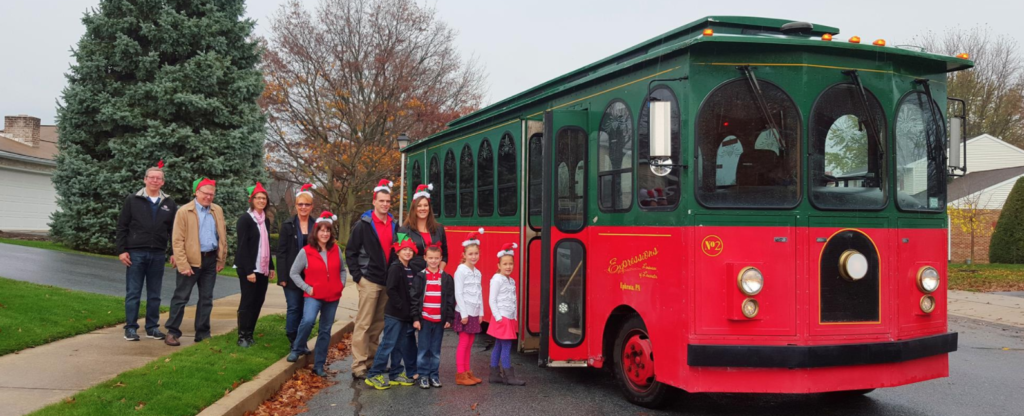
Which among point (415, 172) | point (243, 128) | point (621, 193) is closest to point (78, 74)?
point (243, 128)

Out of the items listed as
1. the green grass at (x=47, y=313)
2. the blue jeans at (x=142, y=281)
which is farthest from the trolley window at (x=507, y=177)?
the green grass at (x=47, y=313)

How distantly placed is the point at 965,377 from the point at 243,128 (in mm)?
16341

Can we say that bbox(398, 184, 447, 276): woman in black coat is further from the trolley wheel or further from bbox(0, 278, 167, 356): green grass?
bbox(0, 278, 167, 356): green grass

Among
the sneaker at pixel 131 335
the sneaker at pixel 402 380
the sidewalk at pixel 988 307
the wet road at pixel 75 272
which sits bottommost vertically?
the sidewalk at pixel 988 307

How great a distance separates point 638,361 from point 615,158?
171 centimetres

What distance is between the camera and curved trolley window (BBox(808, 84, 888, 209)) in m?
5.74

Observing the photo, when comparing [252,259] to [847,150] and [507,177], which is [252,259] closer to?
[507,177]

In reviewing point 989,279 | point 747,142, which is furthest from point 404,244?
point 989,279

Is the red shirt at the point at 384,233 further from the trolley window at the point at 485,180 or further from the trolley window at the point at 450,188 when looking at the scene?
the trolley window at the point at 450,188

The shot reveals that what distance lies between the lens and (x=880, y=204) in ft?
19.2

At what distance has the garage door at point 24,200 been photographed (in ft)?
86.0

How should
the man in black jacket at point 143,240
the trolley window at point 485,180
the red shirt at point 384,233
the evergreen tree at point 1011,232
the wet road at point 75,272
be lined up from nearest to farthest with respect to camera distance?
the red shirt at point 384,233 → the man in black jacket at point 143,240 → the trolley window at point 485,180 → the wet road at point 75,272 → the evergreen tree at point 1011,232

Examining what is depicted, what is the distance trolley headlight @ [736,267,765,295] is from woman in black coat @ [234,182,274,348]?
4898mm

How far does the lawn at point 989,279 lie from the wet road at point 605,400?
12.1m
